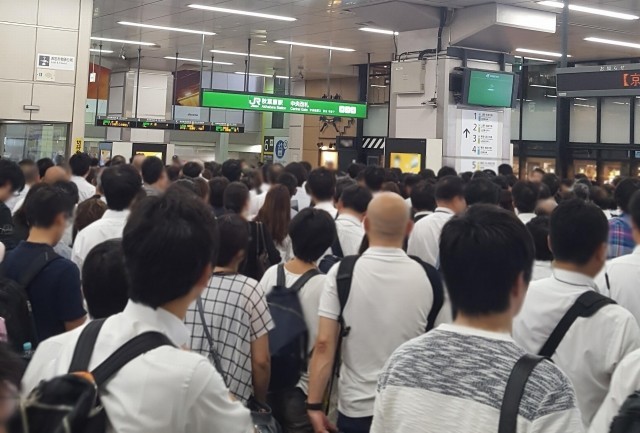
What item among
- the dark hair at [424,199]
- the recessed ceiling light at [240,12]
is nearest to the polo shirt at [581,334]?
the dark hair at [424,199]

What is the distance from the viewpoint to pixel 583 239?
99.3 inches

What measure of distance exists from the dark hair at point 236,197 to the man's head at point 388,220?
196 cm

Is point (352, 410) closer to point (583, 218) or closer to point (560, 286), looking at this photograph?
point (560, 286)

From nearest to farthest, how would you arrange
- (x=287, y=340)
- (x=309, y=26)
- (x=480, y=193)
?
1. (x=287, y=340)
2. (x=480, y=193)
3. (x=309, y=26)

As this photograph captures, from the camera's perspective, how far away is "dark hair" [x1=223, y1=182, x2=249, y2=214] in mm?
4766

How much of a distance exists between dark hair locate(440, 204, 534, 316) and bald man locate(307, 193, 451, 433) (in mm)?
1235

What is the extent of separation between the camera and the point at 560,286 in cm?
245

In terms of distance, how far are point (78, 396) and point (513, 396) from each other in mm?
817

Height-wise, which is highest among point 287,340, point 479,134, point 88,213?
point 479,134

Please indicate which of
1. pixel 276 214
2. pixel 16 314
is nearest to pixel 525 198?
pixel 276 214

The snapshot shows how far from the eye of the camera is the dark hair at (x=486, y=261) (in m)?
1.55

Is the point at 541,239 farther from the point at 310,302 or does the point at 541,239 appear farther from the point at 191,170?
the point at 191,170

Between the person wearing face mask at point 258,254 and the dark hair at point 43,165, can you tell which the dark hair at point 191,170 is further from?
the person wearing face mask at point 258,254

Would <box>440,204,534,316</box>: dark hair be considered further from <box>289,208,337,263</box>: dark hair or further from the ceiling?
the ceiling
